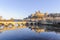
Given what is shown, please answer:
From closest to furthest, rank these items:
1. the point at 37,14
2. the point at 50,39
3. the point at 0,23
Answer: the point at 50,39 < the point at 0,23 < the point at 37,14

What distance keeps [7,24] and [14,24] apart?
116 inches

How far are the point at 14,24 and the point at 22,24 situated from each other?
436cm

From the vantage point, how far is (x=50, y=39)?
893 inches

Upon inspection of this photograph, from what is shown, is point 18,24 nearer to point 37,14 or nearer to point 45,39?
point 45,39

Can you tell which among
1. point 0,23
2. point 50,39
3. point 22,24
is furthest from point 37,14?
point 50,39

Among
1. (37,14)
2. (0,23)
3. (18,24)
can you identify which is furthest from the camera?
(37,14)

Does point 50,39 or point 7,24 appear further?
point 7,24

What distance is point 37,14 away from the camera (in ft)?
317

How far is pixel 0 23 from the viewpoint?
5088 centimetres

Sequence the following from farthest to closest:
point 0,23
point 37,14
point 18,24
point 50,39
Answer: point 37,14
point 18,24
point 0,23
point 50,39

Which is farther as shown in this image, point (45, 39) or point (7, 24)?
point (7, 24)

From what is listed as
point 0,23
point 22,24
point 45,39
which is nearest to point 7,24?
point 0,23

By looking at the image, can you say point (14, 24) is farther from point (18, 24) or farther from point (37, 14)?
point (37, 14)

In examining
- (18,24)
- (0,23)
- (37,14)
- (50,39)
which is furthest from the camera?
(37,14)
